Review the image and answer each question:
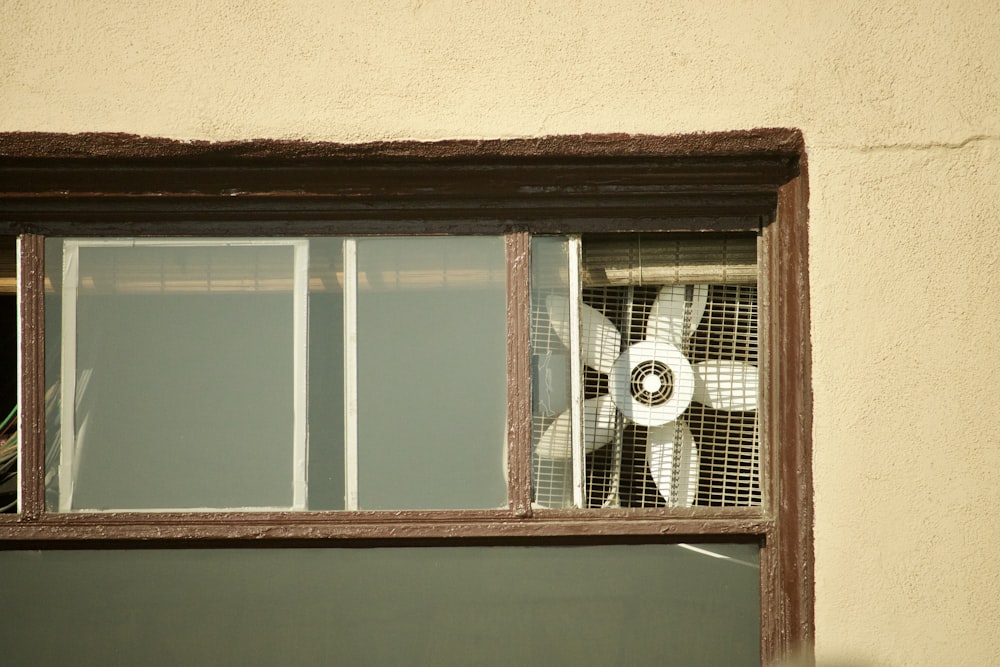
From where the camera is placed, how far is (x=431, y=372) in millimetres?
2697

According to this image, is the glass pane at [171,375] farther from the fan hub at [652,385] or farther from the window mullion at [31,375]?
the fan hub at [652,385]

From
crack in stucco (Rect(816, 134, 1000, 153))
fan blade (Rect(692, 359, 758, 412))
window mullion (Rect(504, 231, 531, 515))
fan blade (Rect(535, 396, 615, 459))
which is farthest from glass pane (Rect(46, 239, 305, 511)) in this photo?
crack in stucco (Rect(816, 134, 1000, 153))

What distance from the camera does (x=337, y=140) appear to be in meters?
2.57

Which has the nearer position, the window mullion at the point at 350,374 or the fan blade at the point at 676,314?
the window mullion at the point at 350,374

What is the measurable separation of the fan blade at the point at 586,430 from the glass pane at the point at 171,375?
0.83 meters

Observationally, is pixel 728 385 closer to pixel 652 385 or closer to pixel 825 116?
pixel 652 385

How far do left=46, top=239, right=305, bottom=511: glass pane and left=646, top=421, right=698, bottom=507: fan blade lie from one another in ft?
3.96

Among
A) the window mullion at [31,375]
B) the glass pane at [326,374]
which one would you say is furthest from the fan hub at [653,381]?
the window mullion at [31,375]

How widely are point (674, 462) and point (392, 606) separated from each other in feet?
3.49

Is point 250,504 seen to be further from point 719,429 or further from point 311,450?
point 719,429

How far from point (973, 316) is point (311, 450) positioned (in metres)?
2.19

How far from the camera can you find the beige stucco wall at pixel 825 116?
98.2 inches

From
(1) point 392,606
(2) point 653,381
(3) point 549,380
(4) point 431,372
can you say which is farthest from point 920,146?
(1) point 392,606

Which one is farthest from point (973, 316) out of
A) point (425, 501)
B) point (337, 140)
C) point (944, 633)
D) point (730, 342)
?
point (337, 140)
